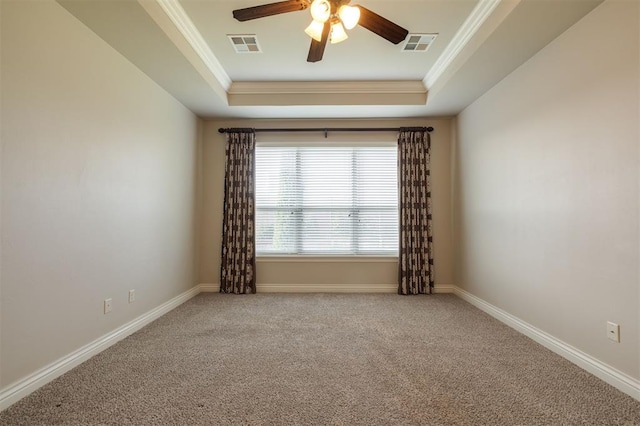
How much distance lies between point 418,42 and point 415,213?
2168 mm

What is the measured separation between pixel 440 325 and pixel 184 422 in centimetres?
238

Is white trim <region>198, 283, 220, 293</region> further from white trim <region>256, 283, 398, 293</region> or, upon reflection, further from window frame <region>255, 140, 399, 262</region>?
window frame <region>255, 140, 399, 262</region>

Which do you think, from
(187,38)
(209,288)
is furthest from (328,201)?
(187,38)

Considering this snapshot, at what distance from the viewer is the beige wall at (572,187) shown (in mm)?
1878

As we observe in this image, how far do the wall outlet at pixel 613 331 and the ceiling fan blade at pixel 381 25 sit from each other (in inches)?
92.3

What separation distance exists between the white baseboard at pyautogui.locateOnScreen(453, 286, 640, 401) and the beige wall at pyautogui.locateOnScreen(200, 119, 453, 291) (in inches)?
49.4

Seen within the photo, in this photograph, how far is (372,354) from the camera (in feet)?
7.73

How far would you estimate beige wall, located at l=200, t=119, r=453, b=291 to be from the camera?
435 centimetres

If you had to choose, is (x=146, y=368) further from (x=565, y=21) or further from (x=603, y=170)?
(x=565, y=21)

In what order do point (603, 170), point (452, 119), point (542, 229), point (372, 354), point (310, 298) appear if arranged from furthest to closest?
1. point (452, 119)
2. point (310, 298)
3. point (542, 229)
4. point (372, 354)
5. point (603, 170)

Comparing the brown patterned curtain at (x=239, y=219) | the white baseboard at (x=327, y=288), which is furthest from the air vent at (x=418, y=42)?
the white baseboard at (x=327, y=288)

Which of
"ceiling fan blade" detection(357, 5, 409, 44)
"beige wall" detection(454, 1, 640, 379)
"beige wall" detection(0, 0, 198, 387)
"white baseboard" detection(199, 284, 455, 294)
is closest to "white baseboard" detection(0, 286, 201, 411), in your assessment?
"beige wall" detection(0, 0, 198, 387)

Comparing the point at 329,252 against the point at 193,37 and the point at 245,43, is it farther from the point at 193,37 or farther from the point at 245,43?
the point at 193,37

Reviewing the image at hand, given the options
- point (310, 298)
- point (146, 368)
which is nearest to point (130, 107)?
point (146, 368)
